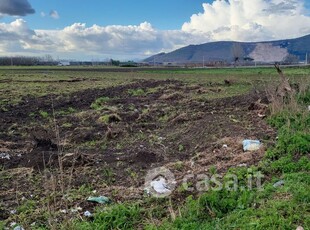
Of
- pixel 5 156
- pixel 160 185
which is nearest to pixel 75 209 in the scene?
pixel 160 185

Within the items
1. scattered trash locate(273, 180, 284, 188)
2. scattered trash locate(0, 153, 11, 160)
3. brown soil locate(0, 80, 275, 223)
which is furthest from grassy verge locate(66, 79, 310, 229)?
scattered trash locate(0, 153, 11, 160)

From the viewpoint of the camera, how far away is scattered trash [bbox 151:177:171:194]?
15.4 ft

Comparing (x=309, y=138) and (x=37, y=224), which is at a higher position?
(x=309, y=138)

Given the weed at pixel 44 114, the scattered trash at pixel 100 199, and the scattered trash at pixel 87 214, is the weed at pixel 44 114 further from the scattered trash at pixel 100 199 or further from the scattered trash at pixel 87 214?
the scattered trash at pixel 87 214

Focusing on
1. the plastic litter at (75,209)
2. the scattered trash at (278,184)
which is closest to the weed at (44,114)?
the plastic litter at (75,209)

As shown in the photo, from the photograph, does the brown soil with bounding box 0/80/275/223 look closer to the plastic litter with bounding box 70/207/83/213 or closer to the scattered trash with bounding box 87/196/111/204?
the scattered trash with bounding box 87/196/111/204

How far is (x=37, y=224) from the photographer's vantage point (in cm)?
391

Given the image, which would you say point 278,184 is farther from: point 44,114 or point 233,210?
point 44,114

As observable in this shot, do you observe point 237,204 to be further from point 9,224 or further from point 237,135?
point 237,135

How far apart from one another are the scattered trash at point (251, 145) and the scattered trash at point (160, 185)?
180cm

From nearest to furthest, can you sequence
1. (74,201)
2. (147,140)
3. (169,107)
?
(74,201) → (147,140) → (169,107)

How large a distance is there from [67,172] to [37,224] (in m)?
1.71

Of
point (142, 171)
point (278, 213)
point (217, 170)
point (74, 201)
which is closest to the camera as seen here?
point (278, 213)

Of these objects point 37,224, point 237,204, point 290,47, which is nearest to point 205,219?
point 237,204
